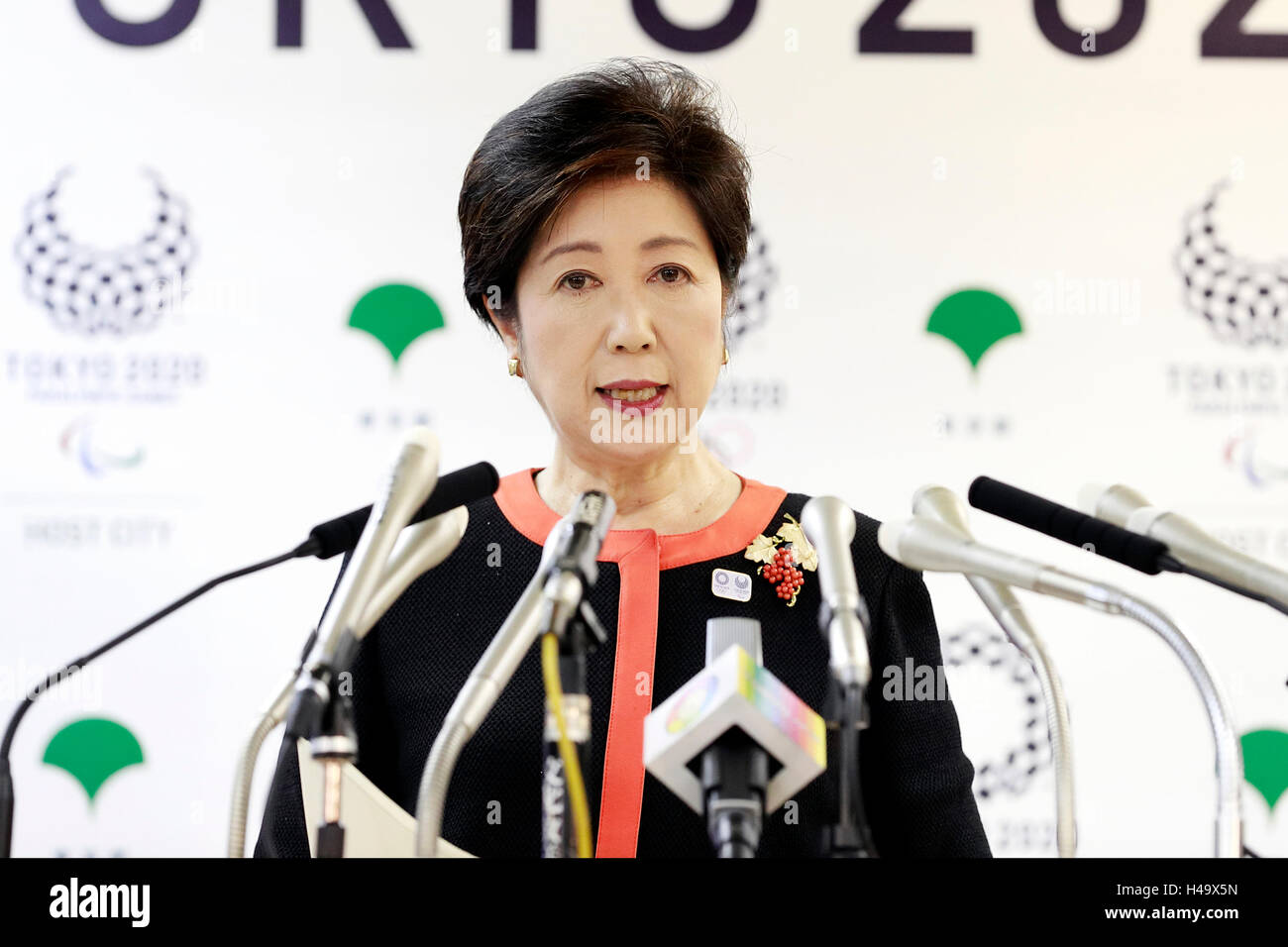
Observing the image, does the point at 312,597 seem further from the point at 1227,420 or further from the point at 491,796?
the point at 1227,420

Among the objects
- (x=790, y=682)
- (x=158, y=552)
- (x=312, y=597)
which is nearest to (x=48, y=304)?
(x=158, y=552)

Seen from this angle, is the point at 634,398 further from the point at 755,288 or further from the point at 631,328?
the point at 755,288

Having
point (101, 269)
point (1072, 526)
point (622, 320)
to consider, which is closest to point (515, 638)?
point (1072, 526)

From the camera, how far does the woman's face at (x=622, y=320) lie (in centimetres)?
176

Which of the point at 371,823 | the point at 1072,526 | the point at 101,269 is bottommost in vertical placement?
the point at 371,823

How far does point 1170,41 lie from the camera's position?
283cm

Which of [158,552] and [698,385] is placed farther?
[158,552]

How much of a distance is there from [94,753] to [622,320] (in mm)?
1608

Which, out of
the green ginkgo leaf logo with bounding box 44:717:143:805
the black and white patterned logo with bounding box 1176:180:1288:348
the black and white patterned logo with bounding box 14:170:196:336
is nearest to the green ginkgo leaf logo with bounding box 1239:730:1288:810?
the black and white patterned logo with bounding box 1176:180:1288:348

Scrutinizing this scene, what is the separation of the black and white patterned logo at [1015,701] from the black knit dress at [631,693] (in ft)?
2.85

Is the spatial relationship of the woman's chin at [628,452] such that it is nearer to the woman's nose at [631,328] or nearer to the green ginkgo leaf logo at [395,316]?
the woman's nose at [631,328]

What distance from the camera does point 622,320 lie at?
5.75ft

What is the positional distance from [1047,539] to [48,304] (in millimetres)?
2083

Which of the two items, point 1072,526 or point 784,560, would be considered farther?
point 784,560
